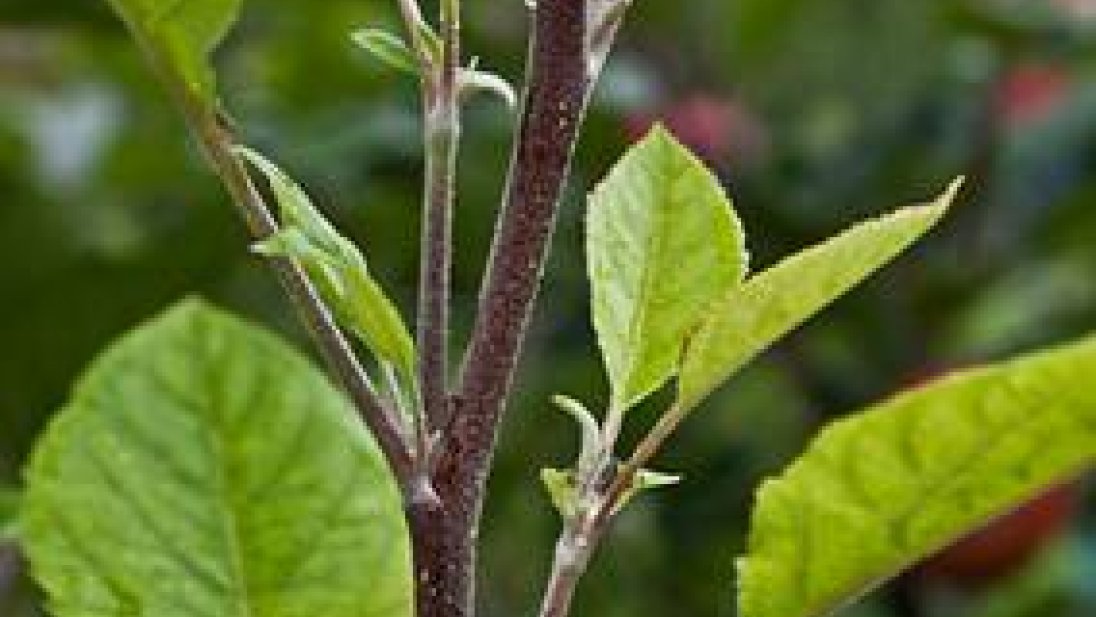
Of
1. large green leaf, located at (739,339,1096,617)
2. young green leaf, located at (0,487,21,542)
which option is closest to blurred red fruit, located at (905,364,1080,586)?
young green leaf, located at (0,487,21,542)

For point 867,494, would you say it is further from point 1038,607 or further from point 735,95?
point 735,95

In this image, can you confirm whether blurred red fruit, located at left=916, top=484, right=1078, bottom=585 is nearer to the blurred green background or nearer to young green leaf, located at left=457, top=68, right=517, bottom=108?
the blurred green background

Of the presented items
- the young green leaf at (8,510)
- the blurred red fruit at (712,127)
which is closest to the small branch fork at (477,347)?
the young green leaf at (8,510)

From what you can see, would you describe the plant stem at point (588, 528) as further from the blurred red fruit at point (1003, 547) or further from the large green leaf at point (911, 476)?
the blurred red fruit at point (1003, 547)

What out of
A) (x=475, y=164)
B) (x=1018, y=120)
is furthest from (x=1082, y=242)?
(x=475, y=164)

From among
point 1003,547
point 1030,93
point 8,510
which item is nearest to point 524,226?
point 8,510

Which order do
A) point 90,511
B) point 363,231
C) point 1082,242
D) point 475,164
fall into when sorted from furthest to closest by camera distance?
1. point 1082,242
2. point 475,164
3. point 363,231
4. point 90,511
